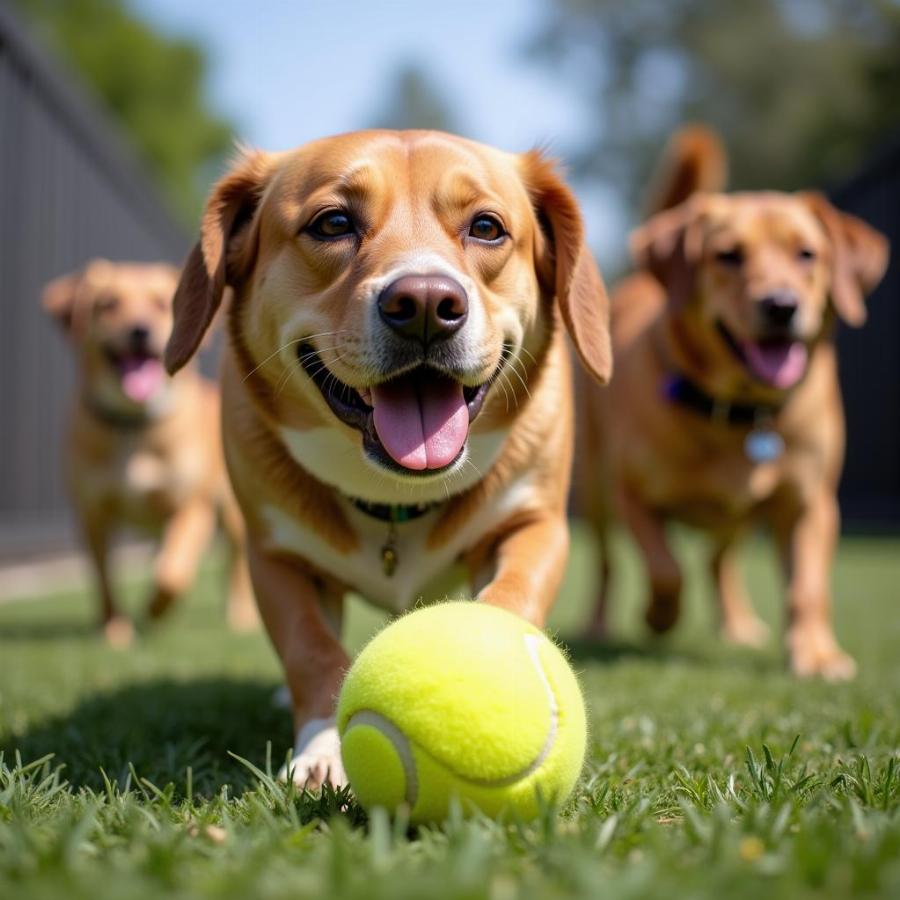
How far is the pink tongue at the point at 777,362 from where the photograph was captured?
431 centimetres

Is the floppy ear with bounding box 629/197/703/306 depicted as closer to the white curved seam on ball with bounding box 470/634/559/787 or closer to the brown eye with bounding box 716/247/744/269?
the brown eye with bounding box 716/247/744/269

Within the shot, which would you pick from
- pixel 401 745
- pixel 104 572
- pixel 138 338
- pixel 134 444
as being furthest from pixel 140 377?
pixel 401 745

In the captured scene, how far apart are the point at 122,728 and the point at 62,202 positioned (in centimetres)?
848

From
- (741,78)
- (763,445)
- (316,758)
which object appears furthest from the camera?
(741,78)

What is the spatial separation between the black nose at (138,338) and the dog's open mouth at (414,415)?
13.7ft

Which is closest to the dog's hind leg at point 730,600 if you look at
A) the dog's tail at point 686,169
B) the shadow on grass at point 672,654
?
the shadow on grass at point 672,654

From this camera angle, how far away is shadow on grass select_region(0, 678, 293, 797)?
2.17 metres

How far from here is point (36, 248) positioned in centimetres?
913

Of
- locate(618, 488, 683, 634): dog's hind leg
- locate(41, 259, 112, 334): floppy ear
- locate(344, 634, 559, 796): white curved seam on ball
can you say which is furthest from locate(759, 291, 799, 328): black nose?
locate(41, 259, 112, 334): floppy ear

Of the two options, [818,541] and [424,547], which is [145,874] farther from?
[818,541]

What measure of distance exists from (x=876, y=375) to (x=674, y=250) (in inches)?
394

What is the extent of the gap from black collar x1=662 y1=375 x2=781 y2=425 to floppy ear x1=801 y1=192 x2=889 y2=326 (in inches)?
24.7

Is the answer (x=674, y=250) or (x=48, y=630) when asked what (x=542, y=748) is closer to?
(x=674, y=250)

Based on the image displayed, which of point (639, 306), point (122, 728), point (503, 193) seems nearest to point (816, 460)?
point (639, 306)
